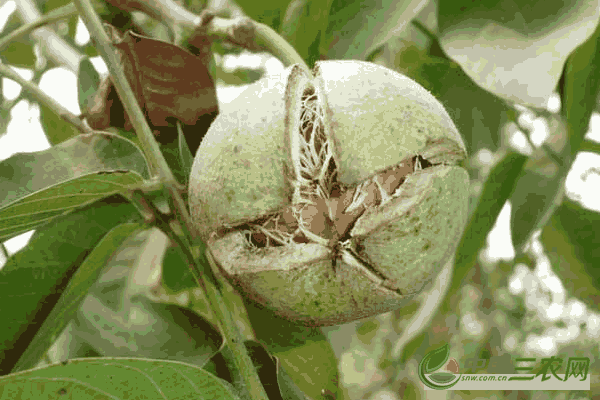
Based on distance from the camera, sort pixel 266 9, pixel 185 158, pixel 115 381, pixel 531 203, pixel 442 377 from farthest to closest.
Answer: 1. pixel 266 9
2. pixel 531 203
3. pixel 442 377
4. pixel 185 158
5. pixel 115 381

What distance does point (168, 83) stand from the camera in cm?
134

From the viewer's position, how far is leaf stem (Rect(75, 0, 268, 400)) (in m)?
1.00

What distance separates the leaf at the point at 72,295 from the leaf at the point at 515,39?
71 cm

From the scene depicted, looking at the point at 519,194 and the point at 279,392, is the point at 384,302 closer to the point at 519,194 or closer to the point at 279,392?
the point at 279,392

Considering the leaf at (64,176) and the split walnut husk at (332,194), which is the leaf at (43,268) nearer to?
the leaf at (64,176)

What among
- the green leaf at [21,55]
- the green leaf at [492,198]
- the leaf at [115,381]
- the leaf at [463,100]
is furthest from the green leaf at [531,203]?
the green leaf at [21,55]

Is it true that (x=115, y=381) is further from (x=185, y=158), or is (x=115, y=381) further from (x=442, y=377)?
(x=442, y=377)

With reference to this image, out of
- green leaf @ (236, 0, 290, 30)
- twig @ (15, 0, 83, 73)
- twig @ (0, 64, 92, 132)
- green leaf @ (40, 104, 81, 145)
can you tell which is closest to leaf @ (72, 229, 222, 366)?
twig @ (0, 64, 92, 132)

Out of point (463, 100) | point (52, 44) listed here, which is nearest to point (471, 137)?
point (463, 100)

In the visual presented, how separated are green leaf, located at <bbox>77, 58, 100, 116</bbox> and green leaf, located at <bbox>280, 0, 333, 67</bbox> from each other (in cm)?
49

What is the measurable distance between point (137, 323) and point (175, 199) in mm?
606

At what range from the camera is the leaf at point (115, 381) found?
0.86 meters

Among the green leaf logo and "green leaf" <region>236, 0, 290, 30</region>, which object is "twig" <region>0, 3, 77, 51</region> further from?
the green leaf logo

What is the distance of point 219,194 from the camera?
96 centimetres
